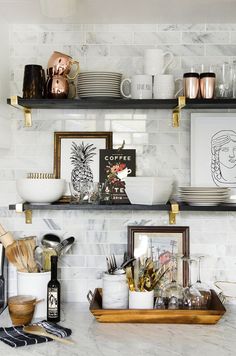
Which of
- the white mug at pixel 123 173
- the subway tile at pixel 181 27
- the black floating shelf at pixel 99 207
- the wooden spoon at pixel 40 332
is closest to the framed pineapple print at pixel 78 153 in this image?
the white mug at pixel 123 173

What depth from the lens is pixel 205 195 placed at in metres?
2.48

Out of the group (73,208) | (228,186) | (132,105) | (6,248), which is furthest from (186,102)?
(6,248)

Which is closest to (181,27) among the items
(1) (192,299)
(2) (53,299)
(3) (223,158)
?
(3) (223,158)

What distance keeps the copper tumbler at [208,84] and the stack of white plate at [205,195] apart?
0.43 meters

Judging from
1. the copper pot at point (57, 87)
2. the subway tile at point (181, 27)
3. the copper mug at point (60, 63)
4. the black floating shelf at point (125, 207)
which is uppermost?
the subway tile at point (181, 27)

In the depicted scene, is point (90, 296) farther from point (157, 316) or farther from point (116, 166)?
point (116, 166)

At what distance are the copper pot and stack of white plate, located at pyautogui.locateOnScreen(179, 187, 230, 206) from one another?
2.37 feet

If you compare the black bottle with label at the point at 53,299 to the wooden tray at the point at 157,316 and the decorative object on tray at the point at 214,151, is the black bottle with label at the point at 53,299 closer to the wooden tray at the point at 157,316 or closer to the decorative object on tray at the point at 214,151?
the wooden tray at the point at 157,316

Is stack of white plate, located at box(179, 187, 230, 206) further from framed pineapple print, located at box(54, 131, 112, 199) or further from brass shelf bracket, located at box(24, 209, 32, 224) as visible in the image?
brass shelf bracket, located at box(24, 209, 32, 224)

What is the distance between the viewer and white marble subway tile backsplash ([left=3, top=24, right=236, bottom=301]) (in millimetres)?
2719

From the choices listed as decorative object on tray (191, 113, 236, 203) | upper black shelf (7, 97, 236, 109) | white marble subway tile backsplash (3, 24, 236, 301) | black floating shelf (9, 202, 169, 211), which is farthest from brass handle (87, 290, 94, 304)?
upper black shelf (7, 97, 236, 109)

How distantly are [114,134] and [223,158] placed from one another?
1.82 ft

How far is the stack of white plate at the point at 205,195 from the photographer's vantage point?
97.4 inches

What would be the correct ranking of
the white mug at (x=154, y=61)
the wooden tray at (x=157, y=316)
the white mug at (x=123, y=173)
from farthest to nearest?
the white mug at (x=123, y=173)
the white mug at (x=154, y=61)
the wooden tray at (x=157, y=316)
